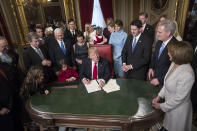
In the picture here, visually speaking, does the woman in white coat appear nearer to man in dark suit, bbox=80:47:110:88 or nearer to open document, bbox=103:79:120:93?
open document, bbox=103:79:120:93

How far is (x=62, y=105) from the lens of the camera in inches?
69.3

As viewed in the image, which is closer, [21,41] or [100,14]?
[21,41]

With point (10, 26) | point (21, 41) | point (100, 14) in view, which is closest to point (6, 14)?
point (10, 26)

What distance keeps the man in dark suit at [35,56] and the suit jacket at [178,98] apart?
206 centimetres

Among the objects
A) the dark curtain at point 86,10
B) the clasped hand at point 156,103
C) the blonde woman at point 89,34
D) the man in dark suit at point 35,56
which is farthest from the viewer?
the dark curtain at point 86,10

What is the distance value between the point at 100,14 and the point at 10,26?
409 centimetres

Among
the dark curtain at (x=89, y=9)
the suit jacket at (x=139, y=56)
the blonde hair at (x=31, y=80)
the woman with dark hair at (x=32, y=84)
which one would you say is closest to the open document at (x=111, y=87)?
the suit jacket at (x=139, y=56)

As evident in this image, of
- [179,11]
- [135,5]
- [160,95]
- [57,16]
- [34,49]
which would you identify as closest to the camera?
[160,95]

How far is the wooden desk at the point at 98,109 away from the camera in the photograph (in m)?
1.51

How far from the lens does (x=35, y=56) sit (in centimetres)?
276

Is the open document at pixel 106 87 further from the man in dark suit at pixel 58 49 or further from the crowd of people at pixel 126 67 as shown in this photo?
the man in dark suit at pixel 58 49

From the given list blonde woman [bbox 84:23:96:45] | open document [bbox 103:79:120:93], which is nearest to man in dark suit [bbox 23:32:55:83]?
open document [bbox 103:79:120:93]

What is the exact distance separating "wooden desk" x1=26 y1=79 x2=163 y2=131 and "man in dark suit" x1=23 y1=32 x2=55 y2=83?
919 mm

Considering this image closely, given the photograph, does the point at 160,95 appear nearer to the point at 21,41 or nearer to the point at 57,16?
the point at 21,41
